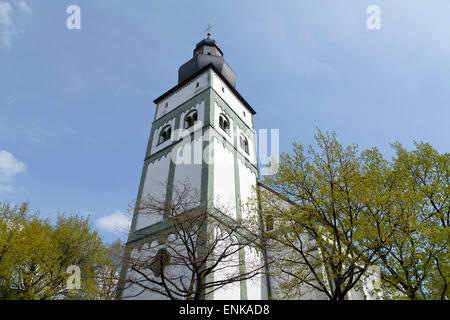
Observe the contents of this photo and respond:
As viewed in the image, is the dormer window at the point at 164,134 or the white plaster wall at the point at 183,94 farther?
the white plaster wall at the point at 183,94

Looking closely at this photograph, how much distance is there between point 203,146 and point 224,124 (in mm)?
4328

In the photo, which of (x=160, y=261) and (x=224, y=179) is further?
(x=224, y=179)

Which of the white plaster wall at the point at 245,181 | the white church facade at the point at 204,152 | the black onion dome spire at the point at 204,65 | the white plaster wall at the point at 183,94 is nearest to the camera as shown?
the white church facade at the point at 204,152

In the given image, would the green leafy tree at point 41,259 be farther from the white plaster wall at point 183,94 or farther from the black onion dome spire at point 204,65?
the black onion dome spire at point 204,65

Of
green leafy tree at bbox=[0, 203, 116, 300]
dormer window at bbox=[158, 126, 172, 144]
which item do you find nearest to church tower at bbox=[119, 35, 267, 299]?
dormer window at bbox=[158, 126, 172, 144]

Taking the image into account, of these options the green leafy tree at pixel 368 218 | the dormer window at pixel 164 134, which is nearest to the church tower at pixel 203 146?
the dormer window at pixel 164 134

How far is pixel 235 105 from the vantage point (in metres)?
25.7

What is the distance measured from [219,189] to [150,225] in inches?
178

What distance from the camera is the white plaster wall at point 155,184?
58.3 feet

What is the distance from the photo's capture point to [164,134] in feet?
77.2

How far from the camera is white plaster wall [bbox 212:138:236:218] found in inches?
672

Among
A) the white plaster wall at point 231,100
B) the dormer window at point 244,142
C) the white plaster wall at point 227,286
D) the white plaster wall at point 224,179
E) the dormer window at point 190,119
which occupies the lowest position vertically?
the white plaster wall at point 227,286

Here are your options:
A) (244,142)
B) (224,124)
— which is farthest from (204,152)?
(244,142)

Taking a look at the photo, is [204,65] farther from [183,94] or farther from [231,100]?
[231,100]
